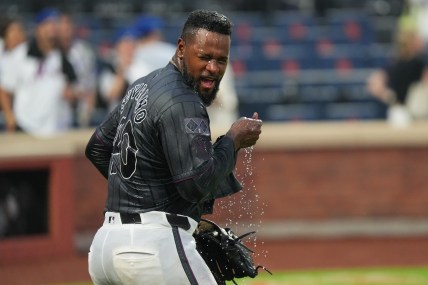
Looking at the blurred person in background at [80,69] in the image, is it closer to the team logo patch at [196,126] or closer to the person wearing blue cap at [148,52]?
the person wearing blue cap at [148,52]

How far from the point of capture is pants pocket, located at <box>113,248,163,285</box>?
15.1ft

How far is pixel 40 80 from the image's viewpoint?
41.4 feet

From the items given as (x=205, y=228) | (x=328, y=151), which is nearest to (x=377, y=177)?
(x=328, y=151)

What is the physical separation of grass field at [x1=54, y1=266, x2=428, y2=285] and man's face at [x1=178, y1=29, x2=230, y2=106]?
5.67 metres

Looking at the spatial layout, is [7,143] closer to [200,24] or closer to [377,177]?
[377,177]

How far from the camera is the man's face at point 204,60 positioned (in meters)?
4.69

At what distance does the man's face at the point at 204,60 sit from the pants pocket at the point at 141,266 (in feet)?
2.37

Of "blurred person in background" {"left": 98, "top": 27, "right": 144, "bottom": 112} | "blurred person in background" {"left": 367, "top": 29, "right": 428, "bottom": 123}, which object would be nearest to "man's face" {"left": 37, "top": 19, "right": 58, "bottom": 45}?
"blurred person in background" {"left": 98, "top": 27, "right": 144, "bottom": 112}

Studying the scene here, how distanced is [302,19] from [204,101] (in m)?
13.7

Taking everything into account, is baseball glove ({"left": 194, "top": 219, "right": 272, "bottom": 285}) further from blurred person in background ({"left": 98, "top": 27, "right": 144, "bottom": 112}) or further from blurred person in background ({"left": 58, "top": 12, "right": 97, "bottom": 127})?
blurred person in background ({"left": 58, "top": 12, "right": 97, "bottom": 127})

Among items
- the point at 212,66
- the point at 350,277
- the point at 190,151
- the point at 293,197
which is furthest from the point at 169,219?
the point at 293,197

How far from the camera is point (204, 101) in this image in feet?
15.7

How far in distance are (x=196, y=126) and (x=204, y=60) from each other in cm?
32

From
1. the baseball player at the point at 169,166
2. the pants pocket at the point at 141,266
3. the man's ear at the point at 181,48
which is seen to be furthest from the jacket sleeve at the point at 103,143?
the pants pocket at the point at 141,266
